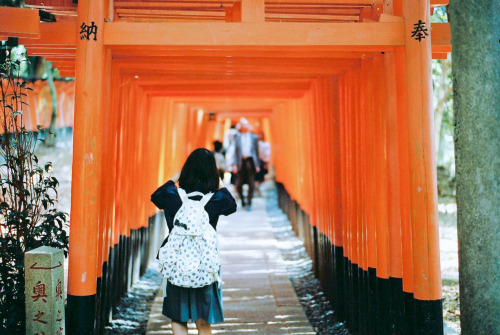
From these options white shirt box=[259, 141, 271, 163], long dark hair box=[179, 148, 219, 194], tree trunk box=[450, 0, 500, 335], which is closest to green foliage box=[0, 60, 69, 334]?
long dark hair box=[179, 148, 219, 194]

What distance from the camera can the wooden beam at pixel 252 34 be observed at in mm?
3549

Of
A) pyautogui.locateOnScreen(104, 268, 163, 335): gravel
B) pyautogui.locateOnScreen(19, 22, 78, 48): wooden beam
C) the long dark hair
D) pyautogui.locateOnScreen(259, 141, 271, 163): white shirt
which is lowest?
pyautogui.locateOnScreen(104, 268, 163, 335): gravel

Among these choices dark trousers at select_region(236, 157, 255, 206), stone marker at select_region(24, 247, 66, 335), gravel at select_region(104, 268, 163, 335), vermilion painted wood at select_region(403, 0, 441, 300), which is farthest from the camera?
dark trousers at select_region(236, 157, 255, 206)

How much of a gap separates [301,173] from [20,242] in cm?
499

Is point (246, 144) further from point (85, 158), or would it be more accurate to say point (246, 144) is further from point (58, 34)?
point (85, 158)

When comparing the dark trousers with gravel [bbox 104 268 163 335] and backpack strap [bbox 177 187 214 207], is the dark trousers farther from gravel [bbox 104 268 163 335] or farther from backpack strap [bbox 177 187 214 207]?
backpack strap [bbox 177 187 214 207]

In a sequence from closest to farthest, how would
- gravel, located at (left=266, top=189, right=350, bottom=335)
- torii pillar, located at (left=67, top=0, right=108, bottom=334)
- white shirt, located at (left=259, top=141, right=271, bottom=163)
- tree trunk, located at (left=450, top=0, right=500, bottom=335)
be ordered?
1. tree trunk, located at (left=450, top=0, right=500, bottom=335)
2. torii pillar, located at (left=67, top=0, right=108, bottom=334)
3. gravel, located at (left=266, top=189, right=350, bottom=335)
4. white shirt, located at (left=259, top=141, right=271, bottom=163)

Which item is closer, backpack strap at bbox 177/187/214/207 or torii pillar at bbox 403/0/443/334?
Result: torii pillar at bbox 403/0/443/334

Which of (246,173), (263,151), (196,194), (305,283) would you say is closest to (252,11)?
(196,194)

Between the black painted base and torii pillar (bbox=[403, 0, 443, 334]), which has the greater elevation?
torii pillar (bbox=[403, 0, 443, 334])

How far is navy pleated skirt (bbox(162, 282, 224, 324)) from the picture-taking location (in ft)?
11.6

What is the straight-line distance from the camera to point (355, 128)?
451 centimetres

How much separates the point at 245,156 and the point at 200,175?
8006mm

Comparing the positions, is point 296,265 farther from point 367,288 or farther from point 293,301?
point 367,288
